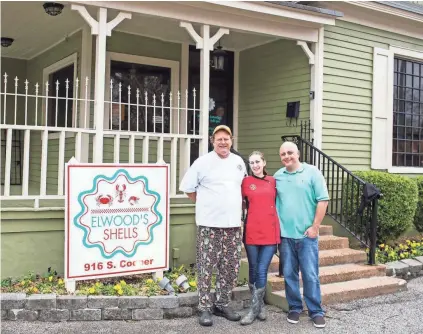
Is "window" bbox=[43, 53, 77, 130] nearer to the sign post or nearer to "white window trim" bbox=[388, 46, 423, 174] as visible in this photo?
the sign post

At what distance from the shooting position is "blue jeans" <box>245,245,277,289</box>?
175 inches

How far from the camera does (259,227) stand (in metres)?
4.41

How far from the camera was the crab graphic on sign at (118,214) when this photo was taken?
4.88 m

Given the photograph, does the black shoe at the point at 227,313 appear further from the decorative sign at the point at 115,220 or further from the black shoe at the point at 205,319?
the decorative sign at the point at 115,220

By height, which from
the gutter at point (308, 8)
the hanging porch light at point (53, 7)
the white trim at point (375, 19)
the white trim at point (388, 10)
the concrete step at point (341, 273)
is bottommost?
the concrete step at point (341, 273)

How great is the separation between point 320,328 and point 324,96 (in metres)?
4.10

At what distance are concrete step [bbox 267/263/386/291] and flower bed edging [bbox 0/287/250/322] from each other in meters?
0.95

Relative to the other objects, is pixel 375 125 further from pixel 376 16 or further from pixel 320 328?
pixel 320 328

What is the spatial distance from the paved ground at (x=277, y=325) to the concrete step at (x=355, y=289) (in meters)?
0.13

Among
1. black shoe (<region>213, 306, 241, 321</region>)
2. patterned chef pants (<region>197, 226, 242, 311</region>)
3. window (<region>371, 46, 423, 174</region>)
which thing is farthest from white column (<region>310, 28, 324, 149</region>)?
black shoe (<region>213, 306, 241, 321</region>)

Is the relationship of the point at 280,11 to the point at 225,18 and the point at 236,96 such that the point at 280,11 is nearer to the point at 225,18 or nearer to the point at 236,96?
the point at 225,18

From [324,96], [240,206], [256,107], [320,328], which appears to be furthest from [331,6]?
[320,328]

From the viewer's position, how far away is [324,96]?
7578 millimetres

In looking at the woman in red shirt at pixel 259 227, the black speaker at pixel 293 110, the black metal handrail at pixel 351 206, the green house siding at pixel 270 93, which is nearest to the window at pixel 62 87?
the green house siding at pixel 270 93
